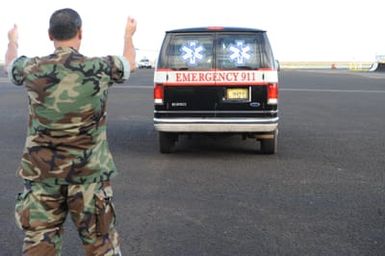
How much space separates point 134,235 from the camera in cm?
541

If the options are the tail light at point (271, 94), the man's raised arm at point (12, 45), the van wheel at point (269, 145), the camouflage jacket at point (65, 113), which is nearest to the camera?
the camouflage jacket at point (65, 113)

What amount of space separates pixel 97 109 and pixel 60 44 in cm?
41

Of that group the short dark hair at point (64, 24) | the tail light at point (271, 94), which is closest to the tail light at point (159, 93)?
the tail light at point (271, 94)

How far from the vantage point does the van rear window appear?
9.26 meters

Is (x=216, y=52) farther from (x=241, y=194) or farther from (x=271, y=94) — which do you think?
(x=241, y=194)

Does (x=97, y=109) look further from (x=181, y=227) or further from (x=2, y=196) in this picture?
(x=2, y=196)

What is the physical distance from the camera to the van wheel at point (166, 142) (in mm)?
9602

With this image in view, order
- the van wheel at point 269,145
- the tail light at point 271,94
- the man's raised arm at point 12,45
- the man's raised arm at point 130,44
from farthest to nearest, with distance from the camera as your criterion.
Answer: the van wheel at point 269,145, the tail light at point 271,94, the man's raised arm at point 12,45, the man's raised arm at point 130,44

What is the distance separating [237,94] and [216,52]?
0.75 m

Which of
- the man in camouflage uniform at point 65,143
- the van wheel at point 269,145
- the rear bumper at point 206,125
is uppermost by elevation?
the man in camouflage uniform at point 65,143

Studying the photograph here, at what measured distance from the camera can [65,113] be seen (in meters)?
3.35

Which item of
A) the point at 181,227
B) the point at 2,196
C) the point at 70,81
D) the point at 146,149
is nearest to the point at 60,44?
the point at 70,81

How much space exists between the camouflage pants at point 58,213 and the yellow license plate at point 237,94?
585 centimetres

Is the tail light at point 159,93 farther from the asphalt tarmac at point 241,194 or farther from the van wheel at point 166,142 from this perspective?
the asphalt tarmac at point 241,194
